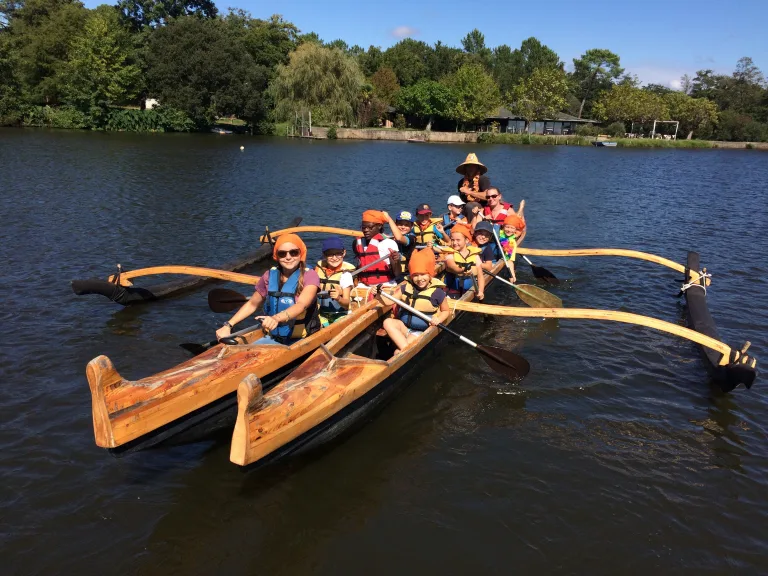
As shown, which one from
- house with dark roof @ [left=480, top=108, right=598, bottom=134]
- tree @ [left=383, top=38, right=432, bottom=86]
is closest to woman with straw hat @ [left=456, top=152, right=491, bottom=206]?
house with dark roof @ [left=480, top=108, right=598, bottom=134]

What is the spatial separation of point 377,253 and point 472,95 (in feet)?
217

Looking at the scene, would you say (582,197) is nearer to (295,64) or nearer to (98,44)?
(295,64)

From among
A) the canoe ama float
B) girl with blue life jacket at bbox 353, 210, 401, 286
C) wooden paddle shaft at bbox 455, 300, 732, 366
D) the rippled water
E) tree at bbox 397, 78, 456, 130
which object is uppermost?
tree at bbox 397, 78, 456, 130

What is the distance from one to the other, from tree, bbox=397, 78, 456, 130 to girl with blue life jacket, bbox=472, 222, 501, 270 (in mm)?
62751

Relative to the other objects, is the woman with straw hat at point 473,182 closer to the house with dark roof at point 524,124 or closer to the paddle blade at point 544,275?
the paddle blade at point 544,275

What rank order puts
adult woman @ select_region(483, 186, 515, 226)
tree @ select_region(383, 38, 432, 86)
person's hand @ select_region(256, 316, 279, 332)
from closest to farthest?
person's hand @ select_region(256, 316, 279, 332), adult woman @ select_region(483, 186, 515, 226), tree @ select_region(383, 38, 432, 86)

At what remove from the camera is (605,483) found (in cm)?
589

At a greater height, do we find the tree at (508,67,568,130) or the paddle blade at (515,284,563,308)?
the tree at (508,67,568,130)

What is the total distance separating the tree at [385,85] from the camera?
7762cm

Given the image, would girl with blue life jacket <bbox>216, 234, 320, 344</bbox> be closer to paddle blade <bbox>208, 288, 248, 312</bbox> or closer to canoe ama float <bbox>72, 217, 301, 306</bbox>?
paddle blade <bbox>208, 288, 248, 312</bbox>

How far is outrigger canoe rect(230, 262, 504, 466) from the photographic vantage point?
4.65 meters

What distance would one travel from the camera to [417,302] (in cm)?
746

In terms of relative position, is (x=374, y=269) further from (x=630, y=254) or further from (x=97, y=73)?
(x=97, y=73)


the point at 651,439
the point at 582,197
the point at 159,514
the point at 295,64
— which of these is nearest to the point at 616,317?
the point at 651,439
